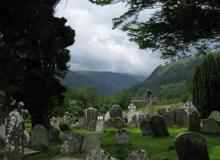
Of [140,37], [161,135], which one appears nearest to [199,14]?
[140,37]

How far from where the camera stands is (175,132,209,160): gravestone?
14.3 metres

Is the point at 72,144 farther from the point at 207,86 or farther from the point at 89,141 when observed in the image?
the point at 207,86

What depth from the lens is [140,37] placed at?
1920 centimetres

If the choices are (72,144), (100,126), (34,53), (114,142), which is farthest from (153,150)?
(100,126)

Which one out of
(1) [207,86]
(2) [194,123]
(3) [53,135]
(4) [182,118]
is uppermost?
(1) [207,86]

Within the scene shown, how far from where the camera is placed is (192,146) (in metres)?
14.3

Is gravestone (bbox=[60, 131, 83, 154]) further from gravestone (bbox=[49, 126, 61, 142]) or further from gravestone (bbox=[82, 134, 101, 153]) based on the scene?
gravestone (bbox=[49, 126, 61, 142])

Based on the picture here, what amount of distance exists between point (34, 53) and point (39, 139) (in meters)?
5.69

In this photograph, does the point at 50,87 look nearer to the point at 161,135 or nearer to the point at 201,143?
the point at 161,135

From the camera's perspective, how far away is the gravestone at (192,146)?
14297mm

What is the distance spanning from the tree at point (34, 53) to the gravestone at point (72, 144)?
188 inches

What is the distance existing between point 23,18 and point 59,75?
18.1 feet

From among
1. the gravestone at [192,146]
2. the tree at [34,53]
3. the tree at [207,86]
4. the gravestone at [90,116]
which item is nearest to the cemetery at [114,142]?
the gravestone at [192,146]

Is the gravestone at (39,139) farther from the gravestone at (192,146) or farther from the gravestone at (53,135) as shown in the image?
the gravestone at (192,146)
